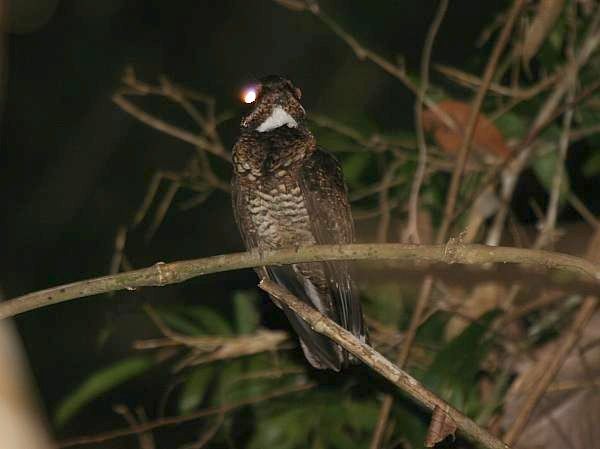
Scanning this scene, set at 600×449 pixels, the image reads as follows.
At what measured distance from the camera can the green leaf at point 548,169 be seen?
3717mm

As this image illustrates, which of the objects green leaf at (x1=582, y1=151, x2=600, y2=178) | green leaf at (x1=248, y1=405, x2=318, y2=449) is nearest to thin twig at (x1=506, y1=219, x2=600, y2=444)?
green leaf at (x1=582, y1=151, x2=600, y2=178)

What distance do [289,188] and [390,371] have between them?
3.41 ft

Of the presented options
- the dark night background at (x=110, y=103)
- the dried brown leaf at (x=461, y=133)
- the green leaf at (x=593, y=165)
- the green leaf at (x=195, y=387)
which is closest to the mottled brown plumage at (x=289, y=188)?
the green leaf at (x=195, y=387)

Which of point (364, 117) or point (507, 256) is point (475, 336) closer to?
point (364, 117)

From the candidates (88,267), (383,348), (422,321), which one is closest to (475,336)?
(422,321)

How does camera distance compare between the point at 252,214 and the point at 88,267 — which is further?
the point at 88,267

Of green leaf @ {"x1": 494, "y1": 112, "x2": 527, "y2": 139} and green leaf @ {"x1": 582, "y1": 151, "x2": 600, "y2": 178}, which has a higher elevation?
green leaf @ {"x1": 494, "y1": 112, "x2": 527, "y2": 139}

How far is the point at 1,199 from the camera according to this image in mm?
7199

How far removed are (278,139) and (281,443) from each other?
3.58ft

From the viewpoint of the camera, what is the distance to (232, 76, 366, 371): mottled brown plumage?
3.07 m

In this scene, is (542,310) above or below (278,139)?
below

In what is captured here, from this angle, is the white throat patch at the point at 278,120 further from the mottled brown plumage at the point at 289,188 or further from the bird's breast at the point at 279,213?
the bird's breast at the point at 279,213

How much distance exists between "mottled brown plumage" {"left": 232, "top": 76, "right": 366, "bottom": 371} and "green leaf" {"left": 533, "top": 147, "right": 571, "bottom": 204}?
35.7 inches

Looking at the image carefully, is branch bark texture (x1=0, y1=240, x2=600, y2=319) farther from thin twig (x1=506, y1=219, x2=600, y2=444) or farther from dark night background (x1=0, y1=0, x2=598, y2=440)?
dark night background (x1=0, y1=0, x2=598, y2=440)
